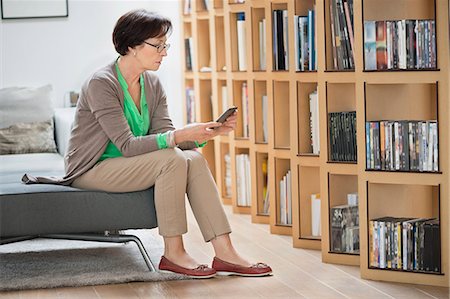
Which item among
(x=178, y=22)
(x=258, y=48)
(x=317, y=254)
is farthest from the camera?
(x=178, y=22)

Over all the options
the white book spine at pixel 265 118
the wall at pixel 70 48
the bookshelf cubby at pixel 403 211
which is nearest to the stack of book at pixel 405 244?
the bookshelf cubby at pixel 403 211

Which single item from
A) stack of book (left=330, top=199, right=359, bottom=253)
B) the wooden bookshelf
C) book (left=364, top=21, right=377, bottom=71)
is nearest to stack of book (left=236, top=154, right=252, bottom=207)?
the wooden bookshelf

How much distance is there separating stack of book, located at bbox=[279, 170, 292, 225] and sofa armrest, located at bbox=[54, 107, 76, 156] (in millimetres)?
1324

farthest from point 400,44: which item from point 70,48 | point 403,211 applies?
point 70,48

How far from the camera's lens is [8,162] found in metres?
4.92

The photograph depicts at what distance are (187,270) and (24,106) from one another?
2.24 metres

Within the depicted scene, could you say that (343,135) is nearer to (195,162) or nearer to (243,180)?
(195,162)

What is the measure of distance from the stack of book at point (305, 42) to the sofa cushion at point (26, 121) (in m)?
1.84

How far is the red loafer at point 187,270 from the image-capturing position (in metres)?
3.60

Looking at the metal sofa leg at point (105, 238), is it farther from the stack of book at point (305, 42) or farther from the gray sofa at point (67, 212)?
the stack of book at point (305, 42)

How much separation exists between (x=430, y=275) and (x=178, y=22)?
3.05 meters

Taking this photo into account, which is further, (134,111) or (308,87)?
(308,87)

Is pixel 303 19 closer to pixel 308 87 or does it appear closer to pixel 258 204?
pixel 308 87

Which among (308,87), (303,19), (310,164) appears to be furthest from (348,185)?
(303,19)
